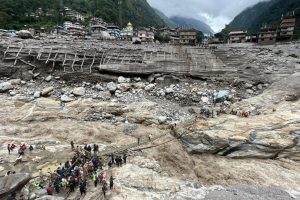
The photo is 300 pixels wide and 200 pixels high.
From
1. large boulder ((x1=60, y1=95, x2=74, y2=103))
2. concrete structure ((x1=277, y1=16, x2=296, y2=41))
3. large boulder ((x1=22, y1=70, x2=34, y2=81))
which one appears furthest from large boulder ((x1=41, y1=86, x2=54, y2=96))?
concrete structure ((x1=277, y1=16, x2=296, y2=41))

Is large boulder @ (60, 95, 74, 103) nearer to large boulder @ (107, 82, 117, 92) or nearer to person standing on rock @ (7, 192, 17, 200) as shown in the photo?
large boulder @ (107, 82, 117, 92)

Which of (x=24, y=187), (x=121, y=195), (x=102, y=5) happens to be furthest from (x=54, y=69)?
(x=102, y=5)

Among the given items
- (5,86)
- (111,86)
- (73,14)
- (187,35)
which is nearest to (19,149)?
(5,86)

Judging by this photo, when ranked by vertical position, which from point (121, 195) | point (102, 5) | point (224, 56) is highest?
point (102, 5)

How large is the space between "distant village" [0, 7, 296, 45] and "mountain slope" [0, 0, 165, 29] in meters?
3.34

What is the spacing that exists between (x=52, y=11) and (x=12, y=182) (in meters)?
104

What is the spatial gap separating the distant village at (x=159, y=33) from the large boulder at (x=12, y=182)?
37712 millimetres

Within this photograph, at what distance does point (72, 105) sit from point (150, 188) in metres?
13.5

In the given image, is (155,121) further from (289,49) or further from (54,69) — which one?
(289,49)

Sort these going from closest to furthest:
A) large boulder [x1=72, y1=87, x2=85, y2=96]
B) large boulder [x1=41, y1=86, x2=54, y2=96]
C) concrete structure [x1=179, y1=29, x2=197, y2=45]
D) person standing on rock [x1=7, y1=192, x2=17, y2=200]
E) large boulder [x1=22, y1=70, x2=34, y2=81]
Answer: person standing on rock [x1=7, y1=192, x2=17, y2=200] → large boulder [x1=41, y1=86, x2=54, y2=96] → large boulder [x1=72, y1=87, x2=85, y2=96] → large boulder [x1=22, y1=70, x2=34, y2=81] → concrete structure [x1=179, y1=29, x2=197, y2=45]

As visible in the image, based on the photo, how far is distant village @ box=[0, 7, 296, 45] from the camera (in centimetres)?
7373

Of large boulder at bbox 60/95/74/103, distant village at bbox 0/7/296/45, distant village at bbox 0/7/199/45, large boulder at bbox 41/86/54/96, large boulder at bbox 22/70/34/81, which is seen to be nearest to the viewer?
large boulder at bbox 60/95/74/103

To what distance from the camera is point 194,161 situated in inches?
779

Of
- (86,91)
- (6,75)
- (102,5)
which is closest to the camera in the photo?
(86,91)
